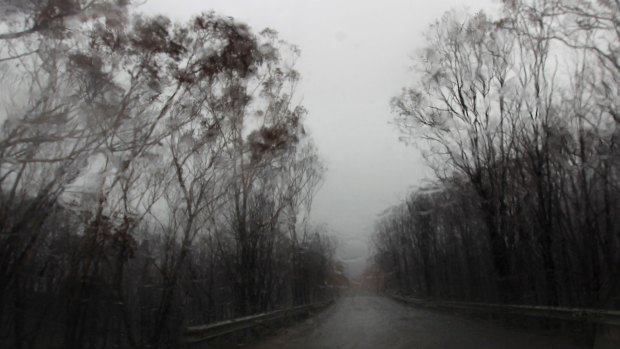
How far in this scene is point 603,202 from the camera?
619 inches

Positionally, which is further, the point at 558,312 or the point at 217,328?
the point at 558,312

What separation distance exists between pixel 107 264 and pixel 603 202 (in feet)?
47.8

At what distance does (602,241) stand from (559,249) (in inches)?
78.8

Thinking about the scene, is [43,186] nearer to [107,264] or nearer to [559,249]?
[107,264]

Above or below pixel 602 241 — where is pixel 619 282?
below

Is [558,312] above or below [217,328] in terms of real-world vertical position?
below

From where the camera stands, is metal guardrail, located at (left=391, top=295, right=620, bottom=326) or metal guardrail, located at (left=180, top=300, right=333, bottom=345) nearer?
metal guardrail, located at (left=391, top=295, right=620, bottom=326)

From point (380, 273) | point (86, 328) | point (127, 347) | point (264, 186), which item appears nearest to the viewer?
point (86, 328)

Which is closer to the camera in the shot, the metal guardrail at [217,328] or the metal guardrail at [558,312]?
the metal guardrail at [558,312]

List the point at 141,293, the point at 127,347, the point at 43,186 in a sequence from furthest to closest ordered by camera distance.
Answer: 1. the point at 141,293
2. the point at 127,347
3. the point at 43,186

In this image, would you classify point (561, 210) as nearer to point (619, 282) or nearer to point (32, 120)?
point (619, 282)

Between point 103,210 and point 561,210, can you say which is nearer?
point 103,210

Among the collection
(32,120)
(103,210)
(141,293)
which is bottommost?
(141,293)

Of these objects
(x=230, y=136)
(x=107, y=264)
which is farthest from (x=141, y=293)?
(x=230, y=136)
